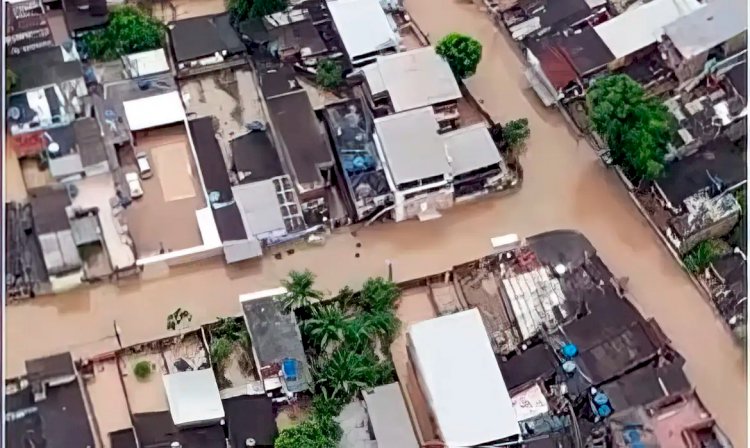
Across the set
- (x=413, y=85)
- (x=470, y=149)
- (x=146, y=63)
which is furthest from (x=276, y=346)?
(x=146, y=63)

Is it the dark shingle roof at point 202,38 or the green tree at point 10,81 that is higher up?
the dark shingle roof at point 202,38

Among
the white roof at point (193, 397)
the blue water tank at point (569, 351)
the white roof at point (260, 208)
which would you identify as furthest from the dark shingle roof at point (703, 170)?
the white roof at point (193, 397)

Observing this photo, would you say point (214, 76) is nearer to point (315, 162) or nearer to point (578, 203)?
point (315, 162)

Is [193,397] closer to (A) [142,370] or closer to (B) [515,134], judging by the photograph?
(A) [142,370]

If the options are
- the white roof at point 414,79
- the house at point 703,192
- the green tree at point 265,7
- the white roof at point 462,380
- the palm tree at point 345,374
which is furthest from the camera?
the green tree at point 265,7

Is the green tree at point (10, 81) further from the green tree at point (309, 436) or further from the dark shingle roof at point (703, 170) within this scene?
the dark shingle roof at point (703, 170)

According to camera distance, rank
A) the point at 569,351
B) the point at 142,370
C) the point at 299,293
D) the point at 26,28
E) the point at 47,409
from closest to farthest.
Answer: the point at 47,409
the point at 142,370
the point at 569,351
the point at 299,293
the point at 26,28
